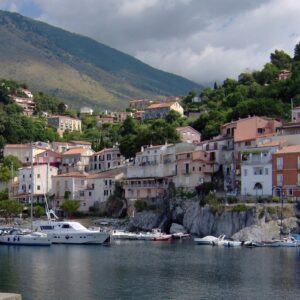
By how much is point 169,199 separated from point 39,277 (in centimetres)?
4082

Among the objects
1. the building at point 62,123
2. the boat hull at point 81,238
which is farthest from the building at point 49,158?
the boat hull at point 81,238

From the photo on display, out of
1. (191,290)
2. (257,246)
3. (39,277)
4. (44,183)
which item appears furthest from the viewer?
(44,183)

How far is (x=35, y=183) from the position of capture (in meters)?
105

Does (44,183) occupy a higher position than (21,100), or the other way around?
(21,100)

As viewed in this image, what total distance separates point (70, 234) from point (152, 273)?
2683cm

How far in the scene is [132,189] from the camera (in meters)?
93.9

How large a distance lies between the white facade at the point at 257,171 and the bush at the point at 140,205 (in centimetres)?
1490

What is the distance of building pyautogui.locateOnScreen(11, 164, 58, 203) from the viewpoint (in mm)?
104000

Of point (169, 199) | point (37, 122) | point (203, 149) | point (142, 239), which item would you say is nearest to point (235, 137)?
point (203, 149)

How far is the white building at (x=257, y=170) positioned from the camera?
7575cm

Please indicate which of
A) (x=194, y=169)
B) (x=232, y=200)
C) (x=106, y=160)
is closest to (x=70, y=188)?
(x=106, y=160)

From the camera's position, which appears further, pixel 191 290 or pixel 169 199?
pixel 169 199

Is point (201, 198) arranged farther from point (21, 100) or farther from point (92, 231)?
point (21, 100)

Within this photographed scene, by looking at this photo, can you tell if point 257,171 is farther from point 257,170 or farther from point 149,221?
point 149,221
